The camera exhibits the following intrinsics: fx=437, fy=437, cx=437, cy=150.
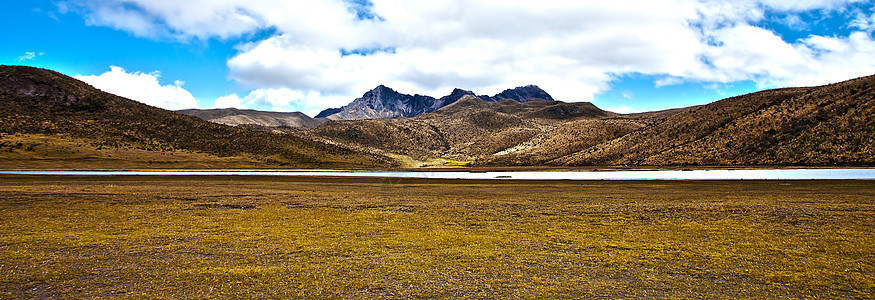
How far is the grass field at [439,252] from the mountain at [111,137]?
75350 millimetres

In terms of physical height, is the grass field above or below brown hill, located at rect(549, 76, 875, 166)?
below

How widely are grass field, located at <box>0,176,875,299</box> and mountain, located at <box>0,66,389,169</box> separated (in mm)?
75350

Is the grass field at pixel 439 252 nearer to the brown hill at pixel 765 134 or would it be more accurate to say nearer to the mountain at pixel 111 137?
the mountain at pixel 111 137

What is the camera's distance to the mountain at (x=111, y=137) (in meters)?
83.5

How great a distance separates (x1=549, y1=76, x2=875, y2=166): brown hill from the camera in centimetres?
8094

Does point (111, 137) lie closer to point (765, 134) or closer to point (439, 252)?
point (439, 252)

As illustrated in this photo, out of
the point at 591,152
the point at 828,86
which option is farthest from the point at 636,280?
the point at 828,86

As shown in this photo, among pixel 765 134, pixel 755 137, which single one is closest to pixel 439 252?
pixel 755 137

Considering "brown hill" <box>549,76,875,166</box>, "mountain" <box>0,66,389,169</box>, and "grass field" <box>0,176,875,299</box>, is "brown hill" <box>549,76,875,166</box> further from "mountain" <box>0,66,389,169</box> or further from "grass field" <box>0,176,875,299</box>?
"grass field" <box>0,176,875,299</box>

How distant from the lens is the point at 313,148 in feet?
411

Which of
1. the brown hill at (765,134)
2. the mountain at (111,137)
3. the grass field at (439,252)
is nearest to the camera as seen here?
the grass field at (439,252)

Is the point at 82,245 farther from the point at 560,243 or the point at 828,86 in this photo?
the point at 828,86

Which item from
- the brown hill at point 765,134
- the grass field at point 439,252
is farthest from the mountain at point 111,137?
the grass field at point 439,252

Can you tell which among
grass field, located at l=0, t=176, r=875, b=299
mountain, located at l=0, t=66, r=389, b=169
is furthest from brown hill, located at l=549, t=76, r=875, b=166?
grass field, located at l=0, t=176, r=875, b=299
